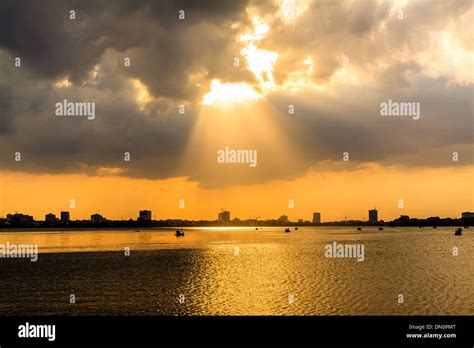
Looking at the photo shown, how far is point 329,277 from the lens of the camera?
81.0 metres

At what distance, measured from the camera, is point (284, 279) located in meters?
79.4
